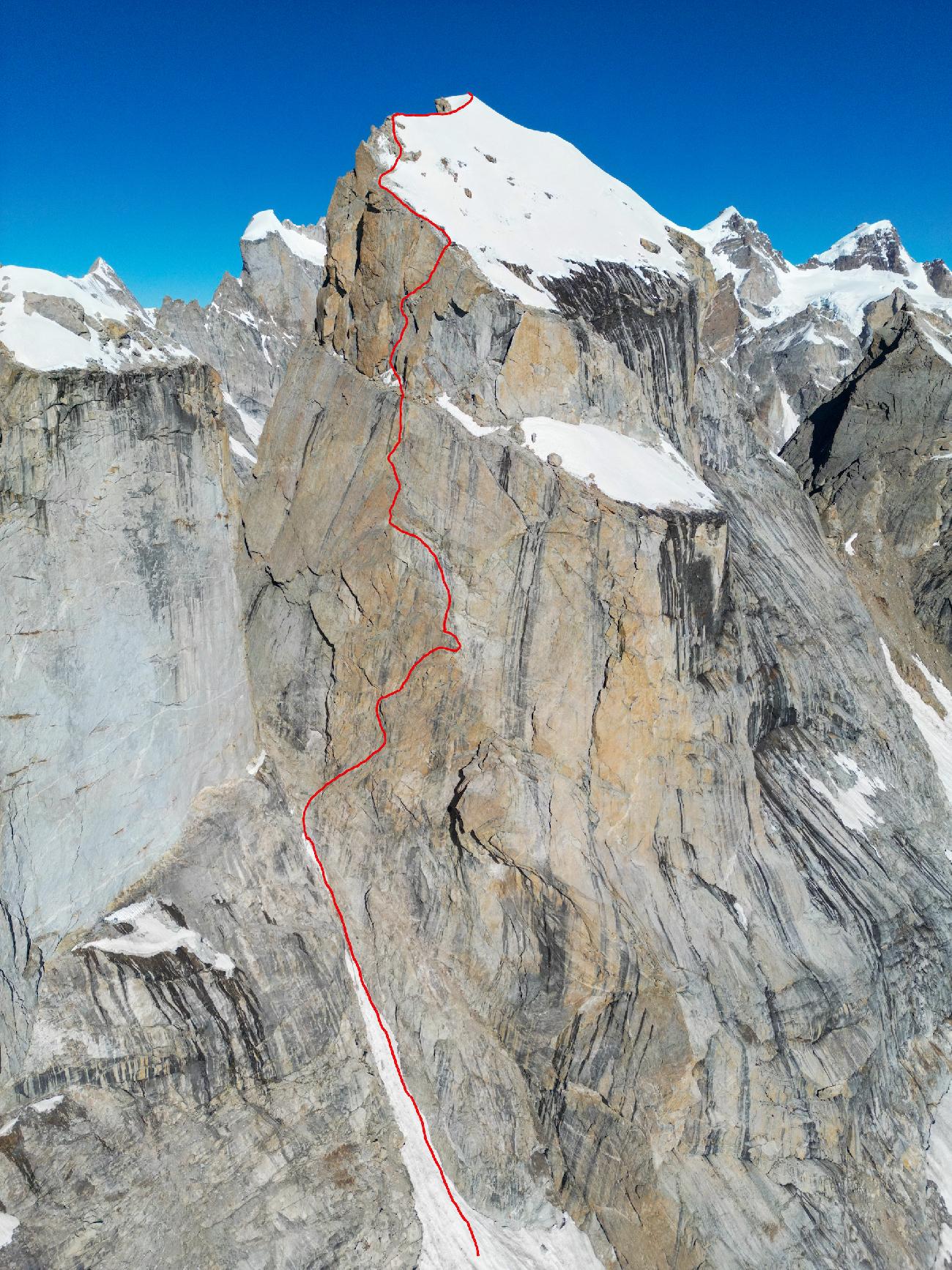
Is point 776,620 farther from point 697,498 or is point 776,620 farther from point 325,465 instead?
point 325,465

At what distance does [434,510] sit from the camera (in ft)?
63.6

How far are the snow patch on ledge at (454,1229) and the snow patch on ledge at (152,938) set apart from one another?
10.6ft

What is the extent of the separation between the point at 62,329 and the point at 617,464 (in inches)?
502

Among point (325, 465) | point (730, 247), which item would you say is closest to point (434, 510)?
point (325, 465)

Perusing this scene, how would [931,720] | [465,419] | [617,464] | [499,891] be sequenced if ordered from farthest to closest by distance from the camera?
[931,720] < [617,464] < [465,419] < [499,891]

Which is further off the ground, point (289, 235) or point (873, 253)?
point (873, 253)

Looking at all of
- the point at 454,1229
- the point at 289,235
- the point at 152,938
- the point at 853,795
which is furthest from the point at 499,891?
the point at 289,235

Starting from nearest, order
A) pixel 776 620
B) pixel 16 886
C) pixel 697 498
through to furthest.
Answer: pixel 16 886
pixel 697 498
pixel 776 620

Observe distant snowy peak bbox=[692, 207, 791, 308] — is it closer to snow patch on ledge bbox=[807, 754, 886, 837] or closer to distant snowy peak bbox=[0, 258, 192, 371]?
snow patch on ledge bbox=[807, 754, 886, 837]

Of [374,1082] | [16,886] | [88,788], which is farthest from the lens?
[374,1082]

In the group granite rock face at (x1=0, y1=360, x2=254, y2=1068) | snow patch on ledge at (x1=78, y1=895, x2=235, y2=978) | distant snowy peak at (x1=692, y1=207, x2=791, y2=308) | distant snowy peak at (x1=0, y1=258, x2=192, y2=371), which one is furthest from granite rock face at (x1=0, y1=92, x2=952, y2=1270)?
distant snowy peak at (x1=692, y1=207, x2=791, y2=308)

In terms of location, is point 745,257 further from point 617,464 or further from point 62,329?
point 62,329

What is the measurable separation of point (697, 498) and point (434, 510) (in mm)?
7775

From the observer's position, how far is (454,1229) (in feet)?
59.5
